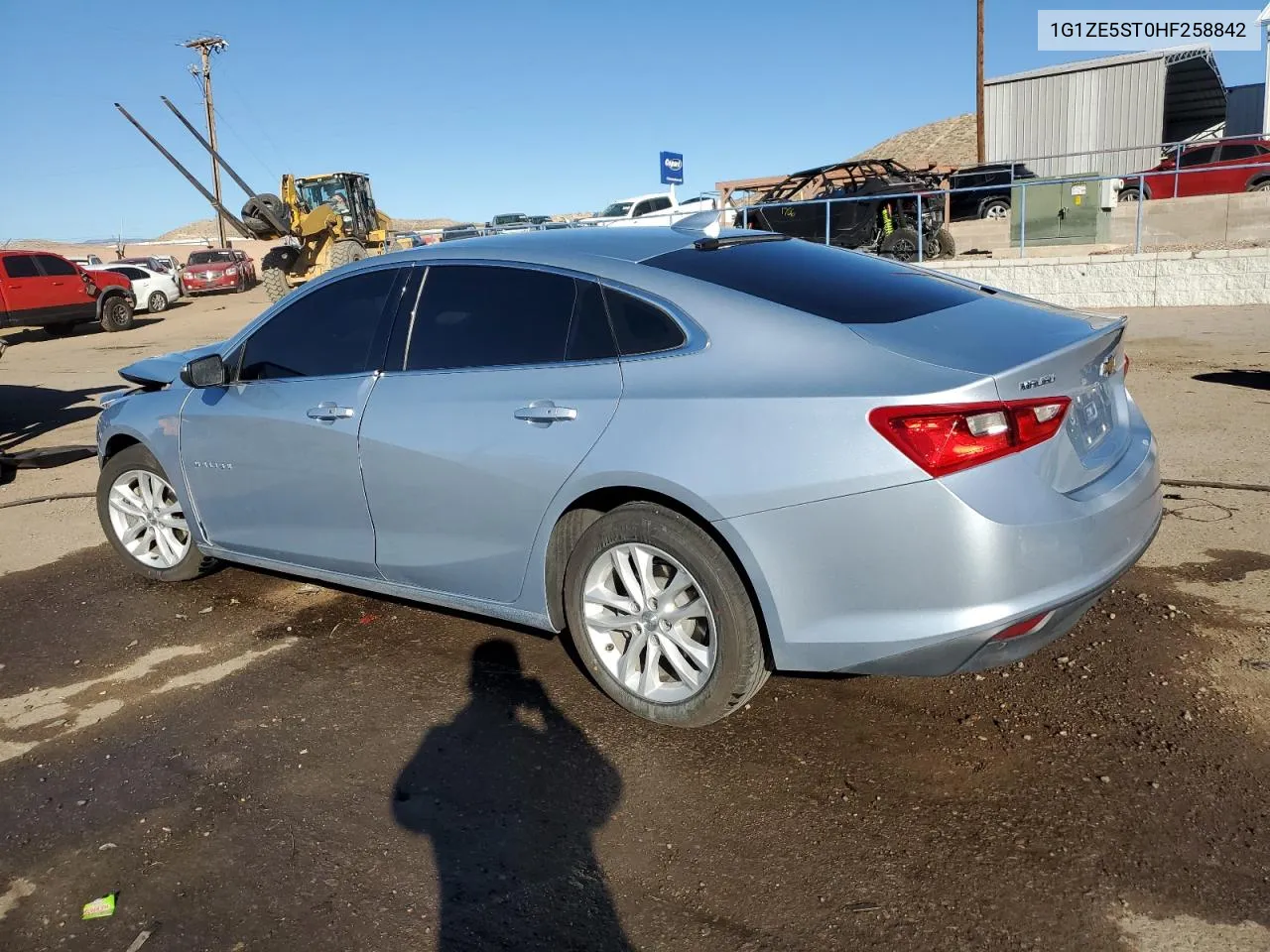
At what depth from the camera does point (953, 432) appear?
2.77 meters

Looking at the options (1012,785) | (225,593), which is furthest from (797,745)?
(225,593)

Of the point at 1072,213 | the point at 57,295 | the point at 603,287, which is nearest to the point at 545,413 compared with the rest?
the point at 603,287

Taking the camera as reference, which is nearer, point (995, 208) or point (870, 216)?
point (870, 216)

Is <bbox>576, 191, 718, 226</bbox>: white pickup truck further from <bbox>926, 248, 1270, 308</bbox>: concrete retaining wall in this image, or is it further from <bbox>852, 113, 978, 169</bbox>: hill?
<bbox>852, 113, 978, 169</bbox>: hill

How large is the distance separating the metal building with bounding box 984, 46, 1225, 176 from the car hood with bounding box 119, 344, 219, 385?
1221 inches

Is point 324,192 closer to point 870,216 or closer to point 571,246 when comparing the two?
point 870,216

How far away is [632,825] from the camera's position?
295 cm

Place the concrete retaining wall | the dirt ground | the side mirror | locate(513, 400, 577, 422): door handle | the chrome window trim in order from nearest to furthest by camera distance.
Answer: the dirt ground → the chrome window trim → locate(513, 400, 577, 422): door handle → the side mirror → the concrete retaining wall

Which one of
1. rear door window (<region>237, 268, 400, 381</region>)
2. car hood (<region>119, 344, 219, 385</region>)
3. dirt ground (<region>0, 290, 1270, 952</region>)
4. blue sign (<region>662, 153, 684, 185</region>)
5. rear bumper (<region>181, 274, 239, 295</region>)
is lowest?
dirt ground (<region>0, 290, 1270, 952</region>)

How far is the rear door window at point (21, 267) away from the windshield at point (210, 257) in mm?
12580

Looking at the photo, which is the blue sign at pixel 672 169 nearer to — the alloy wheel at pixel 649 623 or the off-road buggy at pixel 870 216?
the off-road buggy at pixel 870 216

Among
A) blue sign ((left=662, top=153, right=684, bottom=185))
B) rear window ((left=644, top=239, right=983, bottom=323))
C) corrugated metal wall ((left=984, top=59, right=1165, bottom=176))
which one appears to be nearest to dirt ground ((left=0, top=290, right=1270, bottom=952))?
rear window ((left=644, top=239, right=983, bottom=323))

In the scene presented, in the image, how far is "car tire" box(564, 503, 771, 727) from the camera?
3145mm

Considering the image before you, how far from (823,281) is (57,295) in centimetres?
2394
